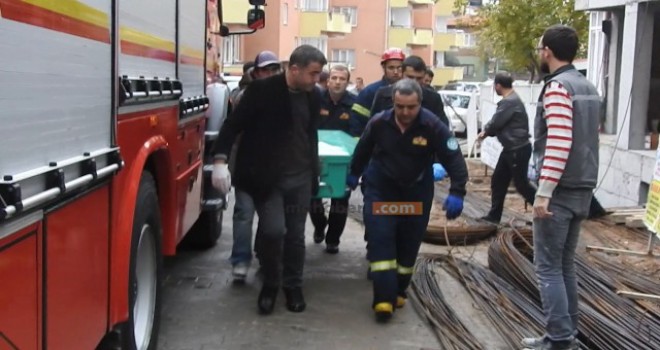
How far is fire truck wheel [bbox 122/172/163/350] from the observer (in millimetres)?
4445

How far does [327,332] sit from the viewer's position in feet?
20.3

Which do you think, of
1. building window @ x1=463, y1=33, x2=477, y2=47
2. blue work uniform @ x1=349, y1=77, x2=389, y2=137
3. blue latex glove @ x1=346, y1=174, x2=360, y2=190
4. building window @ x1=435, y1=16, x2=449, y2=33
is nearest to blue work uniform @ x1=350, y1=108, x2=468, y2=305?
blue latex glove @ x1=346, y1=174, x2=360, y2=190

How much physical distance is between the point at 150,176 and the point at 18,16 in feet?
7.61

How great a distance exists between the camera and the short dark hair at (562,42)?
5.28 metres

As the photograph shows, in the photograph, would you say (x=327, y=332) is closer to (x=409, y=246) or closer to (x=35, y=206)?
(x=409, y=246)

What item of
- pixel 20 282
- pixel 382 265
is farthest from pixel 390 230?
pixel 20 282

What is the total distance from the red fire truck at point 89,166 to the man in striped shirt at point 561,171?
7.20 feet

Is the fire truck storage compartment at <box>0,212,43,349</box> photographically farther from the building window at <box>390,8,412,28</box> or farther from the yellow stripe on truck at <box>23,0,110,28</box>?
the building window at <box>390,8,412,28</box>

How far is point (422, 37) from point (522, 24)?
118ft

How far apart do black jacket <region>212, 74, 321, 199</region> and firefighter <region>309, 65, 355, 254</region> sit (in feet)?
6.70

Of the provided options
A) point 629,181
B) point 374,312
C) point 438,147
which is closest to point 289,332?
point 374,312

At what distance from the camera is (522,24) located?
30203mm

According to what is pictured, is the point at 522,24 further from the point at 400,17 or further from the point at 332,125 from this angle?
the point at 400,17

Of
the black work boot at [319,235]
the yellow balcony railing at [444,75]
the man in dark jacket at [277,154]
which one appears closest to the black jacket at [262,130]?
the man in dark jacket at [277,154]
